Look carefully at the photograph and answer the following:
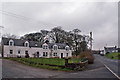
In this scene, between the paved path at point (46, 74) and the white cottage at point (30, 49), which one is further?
the white cottage at point (30, 49)

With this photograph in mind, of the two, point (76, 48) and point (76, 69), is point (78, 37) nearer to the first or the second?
point (76, 48)

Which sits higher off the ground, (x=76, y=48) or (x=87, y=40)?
(x=87, y=40)

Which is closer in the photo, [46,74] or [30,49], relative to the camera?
[46,74]

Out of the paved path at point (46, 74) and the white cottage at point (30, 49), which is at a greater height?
the white cottage at point (30, 49)

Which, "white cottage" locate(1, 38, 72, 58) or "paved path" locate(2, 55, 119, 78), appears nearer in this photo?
"paved path" locate(2, 55, 119, 78)

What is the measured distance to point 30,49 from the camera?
38.0 metres

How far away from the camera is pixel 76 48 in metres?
58.2

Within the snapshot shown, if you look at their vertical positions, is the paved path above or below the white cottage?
below

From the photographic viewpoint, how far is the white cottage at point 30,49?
33.1 m

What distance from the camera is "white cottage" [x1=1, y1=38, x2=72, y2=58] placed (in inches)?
1304

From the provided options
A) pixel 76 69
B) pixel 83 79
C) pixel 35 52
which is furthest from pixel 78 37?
pixel 83 79

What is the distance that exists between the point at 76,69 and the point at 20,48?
80.3 feet

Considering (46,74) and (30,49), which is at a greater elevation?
(30,49)

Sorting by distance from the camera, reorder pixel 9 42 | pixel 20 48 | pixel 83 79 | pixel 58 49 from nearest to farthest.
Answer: pixel 83 79 → pixel 9 42 → pixel 20 48 → pixel 58 49
